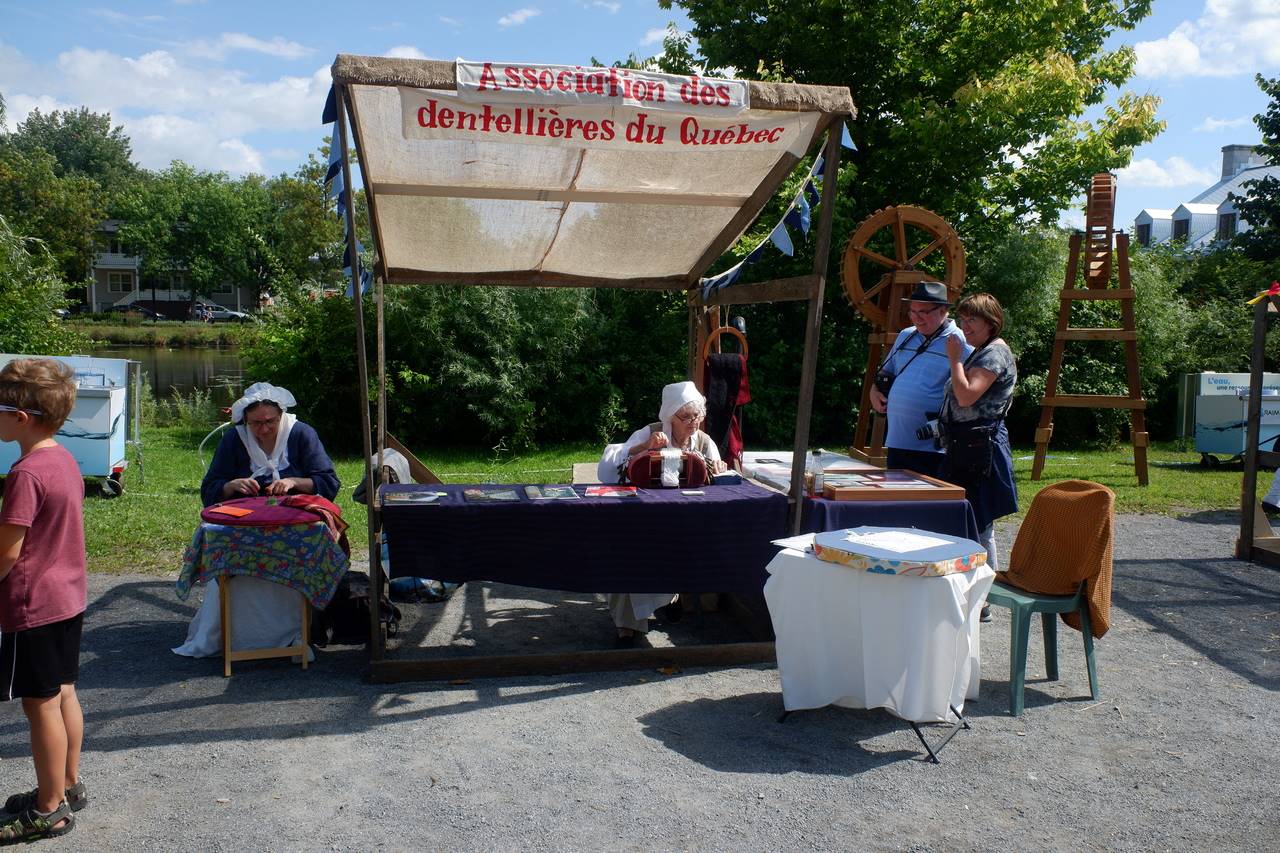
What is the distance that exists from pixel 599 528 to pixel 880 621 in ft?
4.79

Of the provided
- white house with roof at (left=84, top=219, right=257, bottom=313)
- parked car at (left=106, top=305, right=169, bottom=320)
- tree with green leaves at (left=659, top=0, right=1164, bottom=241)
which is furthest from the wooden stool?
parked car at (left=106, top=305, right=169, bottom=320)

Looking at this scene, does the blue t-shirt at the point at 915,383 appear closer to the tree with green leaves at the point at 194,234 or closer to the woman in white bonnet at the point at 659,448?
the woman in white bonnet at the point at 659,448

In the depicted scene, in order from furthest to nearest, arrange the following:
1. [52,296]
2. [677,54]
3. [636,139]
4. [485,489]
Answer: [677,54] < [52,296] < [485,489] < [636,139]

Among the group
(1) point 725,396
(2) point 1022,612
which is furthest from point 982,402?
(1) point 725,396

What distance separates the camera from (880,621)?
3.85m

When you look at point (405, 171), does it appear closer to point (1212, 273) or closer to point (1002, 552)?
point (1002, 552)

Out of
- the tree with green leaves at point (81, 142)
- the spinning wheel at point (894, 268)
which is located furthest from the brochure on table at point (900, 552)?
the tree with green leaves at point (81, 142)

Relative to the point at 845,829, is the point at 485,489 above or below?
above

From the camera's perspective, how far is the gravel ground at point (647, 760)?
325 cm

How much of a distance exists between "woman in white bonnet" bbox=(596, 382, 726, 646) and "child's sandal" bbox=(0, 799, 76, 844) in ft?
8.32

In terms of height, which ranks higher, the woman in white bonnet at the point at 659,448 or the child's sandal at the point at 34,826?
the woman in white bonnet at the point at 659,448

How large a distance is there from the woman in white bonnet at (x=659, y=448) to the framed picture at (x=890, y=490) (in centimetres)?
72

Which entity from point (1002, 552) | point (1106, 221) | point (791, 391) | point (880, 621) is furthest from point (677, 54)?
point (880, 621)

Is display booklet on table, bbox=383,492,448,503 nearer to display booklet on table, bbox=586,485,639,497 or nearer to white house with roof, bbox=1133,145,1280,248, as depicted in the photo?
display booklet on table, bbox=586,485,639,497
